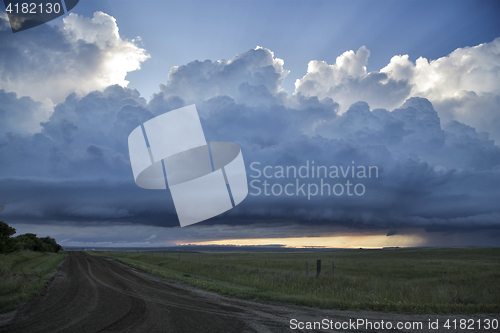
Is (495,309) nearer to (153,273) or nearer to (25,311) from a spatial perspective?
(25,311)

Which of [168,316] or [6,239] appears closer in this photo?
[168,316]

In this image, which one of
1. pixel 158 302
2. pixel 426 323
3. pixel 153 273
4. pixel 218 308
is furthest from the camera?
pixel 153 273

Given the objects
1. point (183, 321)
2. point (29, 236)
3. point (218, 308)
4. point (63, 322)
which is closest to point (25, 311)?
point (63, 322)

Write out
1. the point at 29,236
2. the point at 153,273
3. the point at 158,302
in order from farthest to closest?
1. the point at 29,236
2. the point at 153,273
3. the point at 158,302

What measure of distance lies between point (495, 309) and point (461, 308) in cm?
121

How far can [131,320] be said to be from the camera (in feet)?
29.7

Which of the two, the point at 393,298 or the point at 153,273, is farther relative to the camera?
the point at 153,273

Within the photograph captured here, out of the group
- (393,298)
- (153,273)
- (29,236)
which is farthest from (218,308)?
(29,236)

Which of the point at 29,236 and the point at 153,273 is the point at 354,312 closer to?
the point at 153,273

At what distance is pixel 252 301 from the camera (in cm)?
1250

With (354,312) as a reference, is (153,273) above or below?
below

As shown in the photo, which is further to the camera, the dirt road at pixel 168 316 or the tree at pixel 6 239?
the tree at pixel 6 239

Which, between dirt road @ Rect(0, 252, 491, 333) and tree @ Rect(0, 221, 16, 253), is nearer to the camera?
dirt road @ Rect(0, 252, 491, 333)

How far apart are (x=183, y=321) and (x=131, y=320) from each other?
5.53 feet
